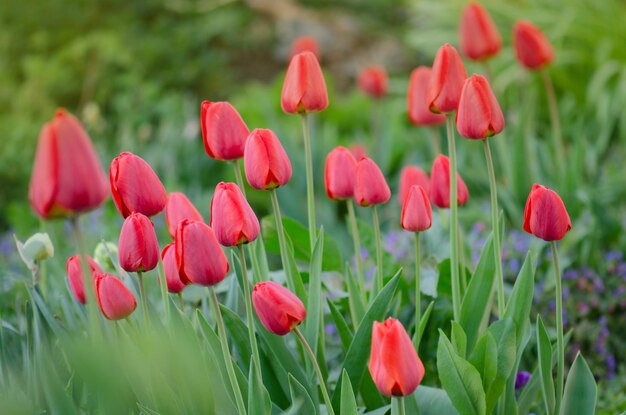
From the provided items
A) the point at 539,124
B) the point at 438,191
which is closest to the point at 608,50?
the point at 539,124

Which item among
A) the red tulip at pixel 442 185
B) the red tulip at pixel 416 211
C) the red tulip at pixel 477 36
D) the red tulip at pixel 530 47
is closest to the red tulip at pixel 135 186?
the red tulip at pixel 416 211

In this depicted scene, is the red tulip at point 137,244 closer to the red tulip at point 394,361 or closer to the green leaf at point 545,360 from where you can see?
the red tulip at point 394,361

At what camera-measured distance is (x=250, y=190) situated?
3758 mm

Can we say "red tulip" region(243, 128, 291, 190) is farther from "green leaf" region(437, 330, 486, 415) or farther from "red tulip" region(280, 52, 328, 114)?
"green leaf" region(437, 330, 486, 415)

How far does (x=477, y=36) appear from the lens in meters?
2.54

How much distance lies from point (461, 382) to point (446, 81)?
469mm

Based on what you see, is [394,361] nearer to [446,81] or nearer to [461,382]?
[461,382]

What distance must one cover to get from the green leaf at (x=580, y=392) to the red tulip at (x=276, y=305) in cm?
48

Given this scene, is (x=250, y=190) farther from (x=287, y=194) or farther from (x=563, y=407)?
(x=563, y=407)

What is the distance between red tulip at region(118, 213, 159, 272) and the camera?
1.14 metres

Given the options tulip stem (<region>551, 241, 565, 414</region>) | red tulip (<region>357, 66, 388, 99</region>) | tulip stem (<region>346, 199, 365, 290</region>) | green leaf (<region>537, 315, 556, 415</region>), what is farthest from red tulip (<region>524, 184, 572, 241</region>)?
red tulip (<region>357, 66, 388, 99</region>)

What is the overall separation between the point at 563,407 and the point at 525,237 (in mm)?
1301

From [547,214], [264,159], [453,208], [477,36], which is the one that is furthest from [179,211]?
[477,36]

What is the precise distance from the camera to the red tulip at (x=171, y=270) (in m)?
1.31
